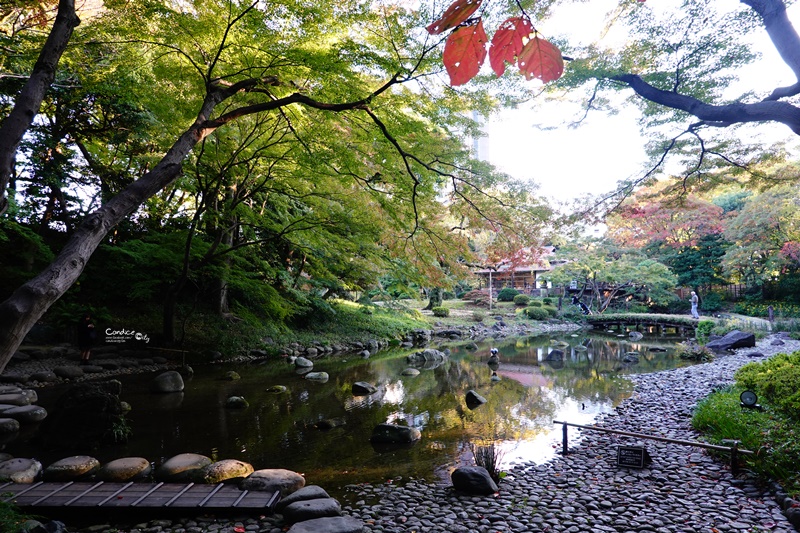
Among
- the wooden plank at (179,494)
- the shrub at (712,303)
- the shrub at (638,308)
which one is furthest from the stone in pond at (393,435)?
the shrub at (712,303)

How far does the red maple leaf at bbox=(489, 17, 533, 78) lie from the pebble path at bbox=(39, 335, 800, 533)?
367 centimetres

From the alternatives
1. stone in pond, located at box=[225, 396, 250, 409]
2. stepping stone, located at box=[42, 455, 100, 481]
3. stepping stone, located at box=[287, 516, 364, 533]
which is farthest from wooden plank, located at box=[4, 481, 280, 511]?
stone in pond, located at box=[225, 396, 250, 409]

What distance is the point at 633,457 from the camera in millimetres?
4828

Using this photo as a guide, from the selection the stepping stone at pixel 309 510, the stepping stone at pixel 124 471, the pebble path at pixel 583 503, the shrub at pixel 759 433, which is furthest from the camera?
the stepping stone at pixel 124 471

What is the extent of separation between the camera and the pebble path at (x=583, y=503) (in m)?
3.55

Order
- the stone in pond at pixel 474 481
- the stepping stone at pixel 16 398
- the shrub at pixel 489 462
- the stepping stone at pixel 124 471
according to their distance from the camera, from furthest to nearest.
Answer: the stepping stone at pixel 16 398
the shrub at pixel 489 462
the stepping stone at pixel 124 471
the stone in pond at pixel 474 481

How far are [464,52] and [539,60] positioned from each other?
10.4 inches

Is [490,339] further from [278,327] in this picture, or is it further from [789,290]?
[789,290]

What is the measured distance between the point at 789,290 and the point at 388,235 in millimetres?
26178

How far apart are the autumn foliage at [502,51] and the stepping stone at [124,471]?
5380 millimetres

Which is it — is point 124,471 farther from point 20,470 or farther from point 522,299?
point 522,299

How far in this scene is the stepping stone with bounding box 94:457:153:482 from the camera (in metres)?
4.51

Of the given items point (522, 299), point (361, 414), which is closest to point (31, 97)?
point (361, 414)

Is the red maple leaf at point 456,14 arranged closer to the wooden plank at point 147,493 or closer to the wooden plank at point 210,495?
the wooden plank at point 210,495
